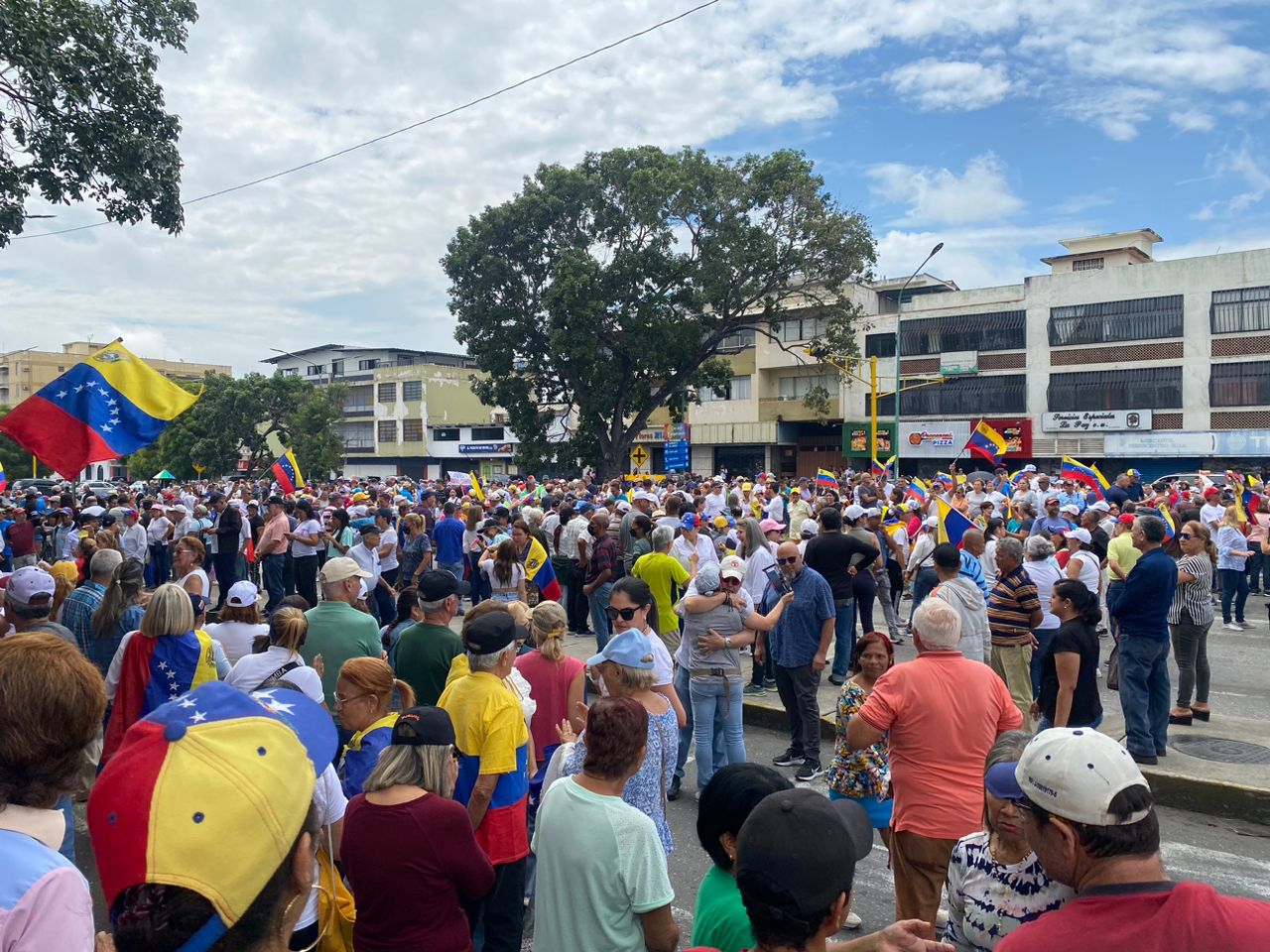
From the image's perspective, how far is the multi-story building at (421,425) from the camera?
2739 inches

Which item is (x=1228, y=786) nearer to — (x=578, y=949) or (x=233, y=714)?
(x=578, y=949)

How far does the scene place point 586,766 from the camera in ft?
9.98

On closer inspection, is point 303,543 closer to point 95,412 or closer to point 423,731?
point 95,412

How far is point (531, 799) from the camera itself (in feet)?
16.9

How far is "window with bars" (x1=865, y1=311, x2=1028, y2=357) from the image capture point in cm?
4497

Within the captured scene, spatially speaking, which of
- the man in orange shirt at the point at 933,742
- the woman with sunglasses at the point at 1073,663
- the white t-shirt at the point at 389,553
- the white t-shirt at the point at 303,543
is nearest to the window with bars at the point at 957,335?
the white t-shirt at the point at 303,543

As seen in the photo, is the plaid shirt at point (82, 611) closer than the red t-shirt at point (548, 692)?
No

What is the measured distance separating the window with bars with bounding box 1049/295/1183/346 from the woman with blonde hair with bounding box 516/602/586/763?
44.0 m

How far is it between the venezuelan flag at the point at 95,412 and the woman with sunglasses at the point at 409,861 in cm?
680

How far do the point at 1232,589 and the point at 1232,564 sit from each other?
0.53 metres

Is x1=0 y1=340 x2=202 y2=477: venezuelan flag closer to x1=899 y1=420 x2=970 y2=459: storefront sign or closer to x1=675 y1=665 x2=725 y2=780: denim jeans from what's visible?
x1=675 y1=665 x2=725 y2=780: denim jeans

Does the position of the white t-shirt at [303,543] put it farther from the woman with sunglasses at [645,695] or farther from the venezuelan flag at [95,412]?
the woman with sunglasses at [645,695]

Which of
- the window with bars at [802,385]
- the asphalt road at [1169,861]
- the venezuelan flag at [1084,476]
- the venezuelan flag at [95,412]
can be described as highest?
the window with bars at [802,385]

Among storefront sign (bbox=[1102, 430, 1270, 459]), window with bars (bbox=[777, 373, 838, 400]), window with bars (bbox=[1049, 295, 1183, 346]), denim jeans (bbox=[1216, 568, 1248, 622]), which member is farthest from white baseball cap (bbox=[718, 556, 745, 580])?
window with bars (bbox=[777, 373, 838, 400])
